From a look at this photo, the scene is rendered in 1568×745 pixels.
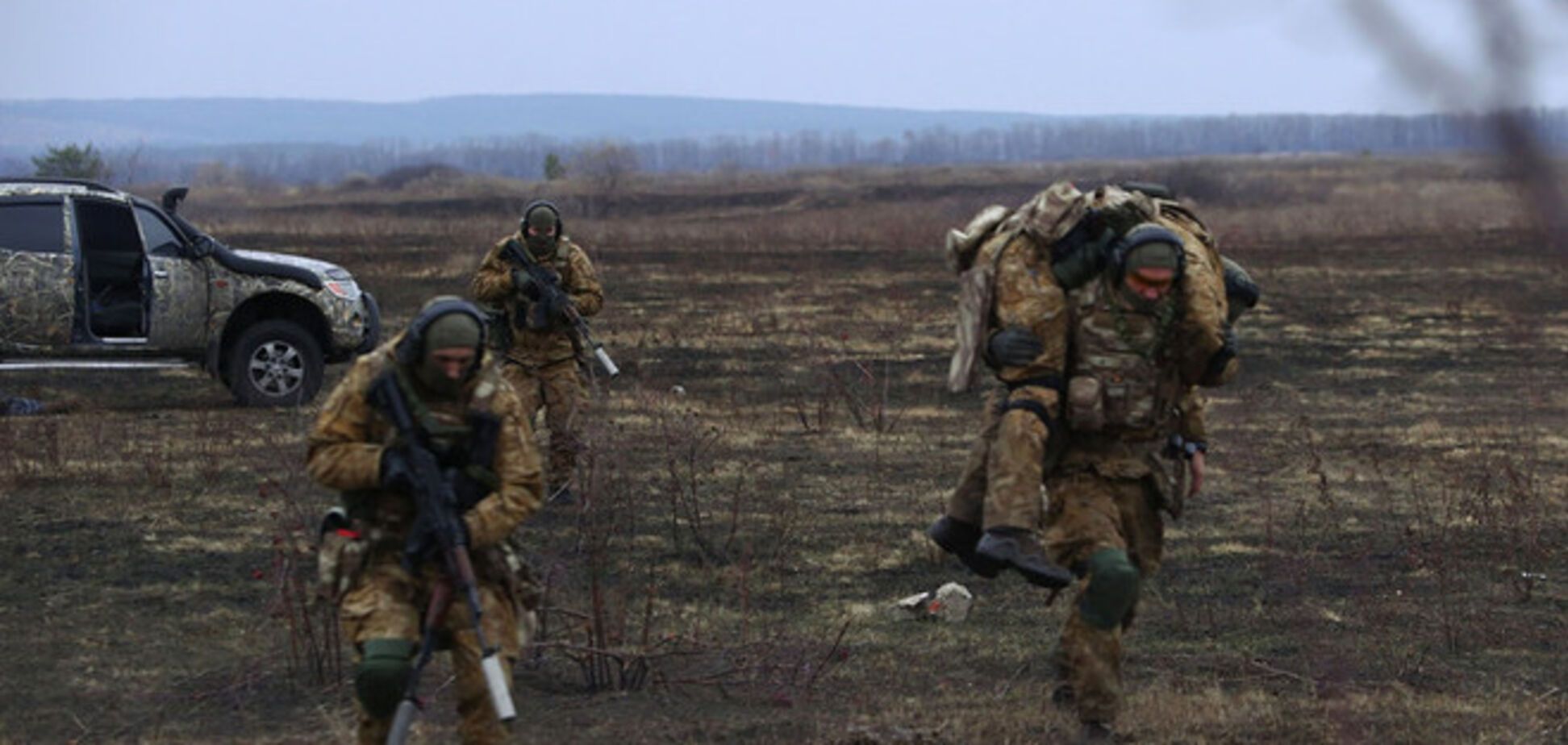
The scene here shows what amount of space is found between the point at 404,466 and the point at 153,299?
1008cm

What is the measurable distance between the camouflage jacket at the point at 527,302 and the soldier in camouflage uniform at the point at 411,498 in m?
5.41

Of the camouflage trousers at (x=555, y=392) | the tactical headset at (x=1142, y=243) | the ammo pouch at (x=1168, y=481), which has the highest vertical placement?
the tactical headset at (x=1142, y=243)

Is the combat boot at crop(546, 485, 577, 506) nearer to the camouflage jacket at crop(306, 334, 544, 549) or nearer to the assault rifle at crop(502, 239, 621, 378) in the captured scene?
the assault rifle at crop(502, 239, 621, 378)

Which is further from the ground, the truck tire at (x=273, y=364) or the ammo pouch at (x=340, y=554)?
the ammo pouch at (x=340, y=554)

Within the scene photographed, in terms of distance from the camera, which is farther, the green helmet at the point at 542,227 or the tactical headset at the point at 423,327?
the green helmet at the point at 542,227

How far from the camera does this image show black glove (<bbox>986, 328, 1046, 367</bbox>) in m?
6.90

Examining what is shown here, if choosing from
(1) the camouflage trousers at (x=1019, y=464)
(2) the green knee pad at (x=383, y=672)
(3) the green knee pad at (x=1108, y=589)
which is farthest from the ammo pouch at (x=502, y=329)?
(2) the green knee pad at (x=383, y=672)

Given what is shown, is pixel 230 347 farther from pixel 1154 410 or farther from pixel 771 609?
pixel 1154 410

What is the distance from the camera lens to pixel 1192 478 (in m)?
7.25

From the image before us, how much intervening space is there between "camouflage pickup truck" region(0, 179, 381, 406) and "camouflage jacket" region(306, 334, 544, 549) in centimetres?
917

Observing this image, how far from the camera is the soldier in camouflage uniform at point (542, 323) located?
11.4m

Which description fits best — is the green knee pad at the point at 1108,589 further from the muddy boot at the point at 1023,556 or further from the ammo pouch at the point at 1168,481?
the ammo pouch at the point at 1168,481

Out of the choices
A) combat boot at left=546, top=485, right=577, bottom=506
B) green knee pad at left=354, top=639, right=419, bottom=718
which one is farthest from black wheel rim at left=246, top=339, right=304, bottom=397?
green knee pad at left=354, top=639, right=419, bottom=718

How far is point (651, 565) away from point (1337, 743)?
3501mm
